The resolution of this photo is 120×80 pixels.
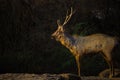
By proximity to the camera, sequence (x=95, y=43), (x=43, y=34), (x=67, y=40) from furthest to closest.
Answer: (x=43, y=34) < (x=67, y=40) < (x=95, y=43)

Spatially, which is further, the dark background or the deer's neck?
the dark background

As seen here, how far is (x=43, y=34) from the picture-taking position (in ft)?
36.2

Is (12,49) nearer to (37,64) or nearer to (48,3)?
(37,64)

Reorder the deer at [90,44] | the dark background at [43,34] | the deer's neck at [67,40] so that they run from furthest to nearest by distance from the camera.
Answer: the dark background at [43,34] < the deer's neck at [67,40] < the deer at [90,44]

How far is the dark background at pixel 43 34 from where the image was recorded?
32.6 feet

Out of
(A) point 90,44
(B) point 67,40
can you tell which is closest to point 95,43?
(A) point 90,44

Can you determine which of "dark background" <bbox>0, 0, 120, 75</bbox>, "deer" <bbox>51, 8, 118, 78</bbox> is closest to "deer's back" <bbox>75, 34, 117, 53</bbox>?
"deer" <bbox>51, 8, 118, 78</bbox>

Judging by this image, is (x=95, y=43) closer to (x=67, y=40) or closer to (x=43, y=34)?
(x=67, y=40)

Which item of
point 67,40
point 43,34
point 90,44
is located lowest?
point 90,44

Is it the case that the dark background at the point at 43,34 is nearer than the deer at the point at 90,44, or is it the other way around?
A: the deer at the point at 90,44

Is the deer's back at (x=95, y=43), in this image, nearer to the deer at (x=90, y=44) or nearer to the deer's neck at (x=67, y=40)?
the deer at (x=90, y=44)

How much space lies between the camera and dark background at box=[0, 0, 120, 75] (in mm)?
9922

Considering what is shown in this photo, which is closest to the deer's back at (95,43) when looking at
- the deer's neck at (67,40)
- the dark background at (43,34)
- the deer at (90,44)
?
the deer at (90,44)

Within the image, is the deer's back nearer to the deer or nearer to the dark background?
the deer
